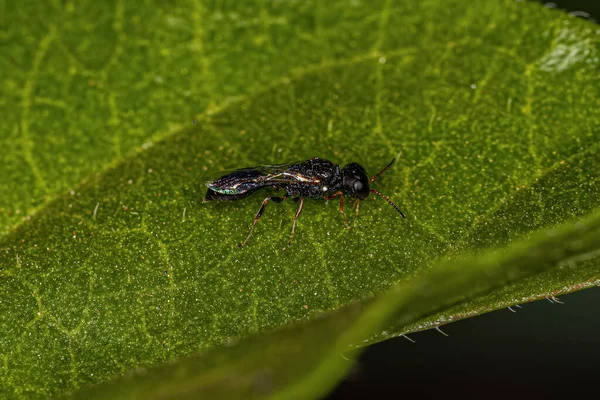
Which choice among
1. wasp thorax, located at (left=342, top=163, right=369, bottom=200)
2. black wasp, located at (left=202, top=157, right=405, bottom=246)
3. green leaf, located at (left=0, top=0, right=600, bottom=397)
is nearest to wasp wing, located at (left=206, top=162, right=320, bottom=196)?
black wasp, located at (left=202, top=157, right=405, bottom=246)

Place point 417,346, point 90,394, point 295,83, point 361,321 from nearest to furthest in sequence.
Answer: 1. point 361,321
2. point 90,394
3. point 417,346
4. point 295,83

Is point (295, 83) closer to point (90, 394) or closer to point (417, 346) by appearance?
point (417, 346)

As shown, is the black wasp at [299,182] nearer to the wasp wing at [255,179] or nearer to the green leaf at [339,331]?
the wasp wing at [255,179]

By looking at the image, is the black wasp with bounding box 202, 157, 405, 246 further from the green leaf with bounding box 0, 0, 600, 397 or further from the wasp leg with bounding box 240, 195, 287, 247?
the green leaf with bounding box 0, 0, 600, 397

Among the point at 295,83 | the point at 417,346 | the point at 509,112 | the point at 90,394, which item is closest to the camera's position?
the point at 90,394

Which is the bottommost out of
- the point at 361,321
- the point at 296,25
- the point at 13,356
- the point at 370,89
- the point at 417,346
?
the point at 417,346

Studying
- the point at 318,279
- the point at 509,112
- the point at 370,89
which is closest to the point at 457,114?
the point at 509,112

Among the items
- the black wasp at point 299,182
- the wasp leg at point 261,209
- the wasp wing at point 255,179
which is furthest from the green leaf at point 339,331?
the wasp wing at point 255,179
